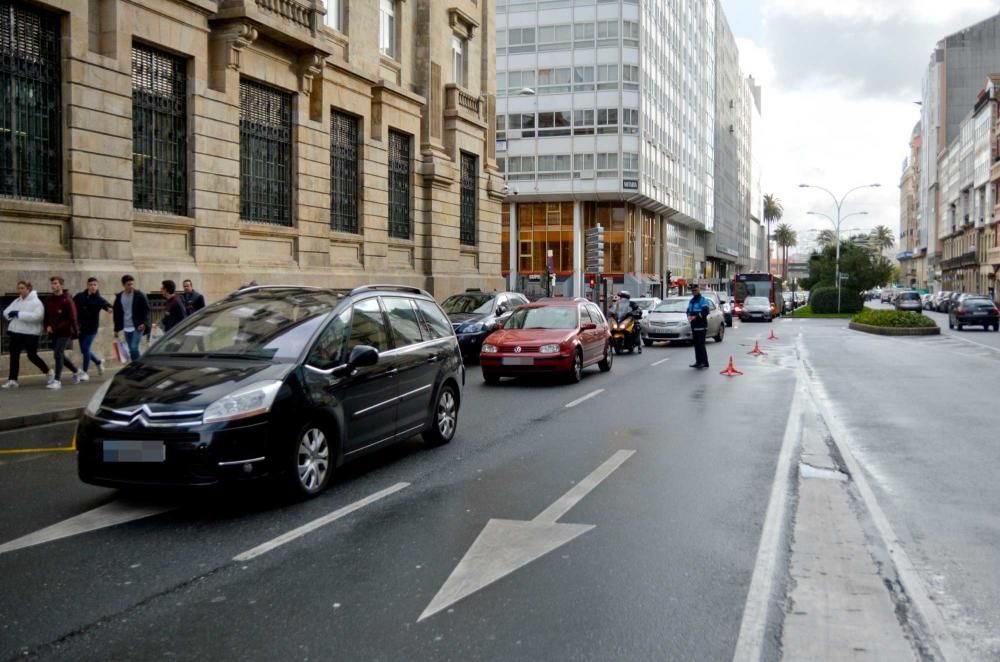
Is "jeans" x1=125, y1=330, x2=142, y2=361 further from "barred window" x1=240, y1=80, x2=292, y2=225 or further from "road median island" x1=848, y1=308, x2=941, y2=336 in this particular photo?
"road median island" x1=848, y1=308, x2=941, y2=336

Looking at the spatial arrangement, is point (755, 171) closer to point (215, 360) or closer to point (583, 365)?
point (583, 365)

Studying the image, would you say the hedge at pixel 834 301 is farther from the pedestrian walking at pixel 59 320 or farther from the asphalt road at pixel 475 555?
the pedestrian walking at pixel 59 320

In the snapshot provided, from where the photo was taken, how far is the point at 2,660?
152 inches

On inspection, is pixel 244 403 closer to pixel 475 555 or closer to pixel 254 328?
pixel 254 328

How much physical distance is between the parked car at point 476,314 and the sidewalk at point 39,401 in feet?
26.7

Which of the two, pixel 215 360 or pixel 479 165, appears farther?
pixel 479 165

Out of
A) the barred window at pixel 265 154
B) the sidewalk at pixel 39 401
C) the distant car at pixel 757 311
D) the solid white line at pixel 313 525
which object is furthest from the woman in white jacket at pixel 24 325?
the distant car at pixel 757 311

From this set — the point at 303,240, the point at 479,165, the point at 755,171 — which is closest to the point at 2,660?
the point at 303,240

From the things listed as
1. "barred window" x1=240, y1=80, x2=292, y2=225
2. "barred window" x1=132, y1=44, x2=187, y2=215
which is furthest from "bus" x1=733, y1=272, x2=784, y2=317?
"barred window" x1=132, y1=44, x2=187, y2=215

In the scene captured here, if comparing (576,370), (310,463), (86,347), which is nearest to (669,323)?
(576,370)

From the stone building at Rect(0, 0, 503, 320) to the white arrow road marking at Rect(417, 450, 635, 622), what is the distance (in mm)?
11940

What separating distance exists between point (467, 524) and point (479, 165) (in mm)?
28751

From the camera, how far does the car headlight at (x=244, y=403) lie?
6.15 meters

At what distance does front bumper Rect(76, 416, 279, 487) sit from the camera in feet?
19.9
